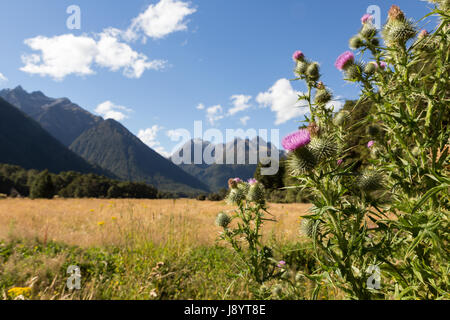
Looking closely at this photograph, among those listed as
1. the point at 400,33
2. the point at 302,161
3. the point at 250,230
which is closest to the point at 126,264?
the point at 250,230

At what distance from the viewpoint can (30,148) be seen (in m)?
180

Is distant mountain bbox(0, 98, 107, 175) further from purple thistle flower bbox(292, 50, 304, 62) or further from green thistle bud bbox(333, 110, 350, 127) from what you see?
green thistle bud bbox(333, 110, 350, 127)

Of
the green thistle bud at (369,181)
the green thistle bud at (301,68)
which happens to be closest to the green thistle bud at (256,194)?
the green thistle bud at (369,181)

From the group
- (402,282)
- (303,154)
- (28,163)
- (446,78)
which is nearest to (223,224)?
(303,154)

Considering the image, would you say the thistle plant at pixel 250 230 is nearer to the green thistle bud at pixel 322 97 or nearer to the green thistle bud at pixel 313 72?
the green thistle bud at pixel 322 97

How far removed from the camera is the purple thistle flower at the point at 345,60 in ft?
9.82

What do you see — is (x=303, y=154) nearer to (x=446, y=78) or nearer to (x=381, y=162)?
(x=381, y=162)

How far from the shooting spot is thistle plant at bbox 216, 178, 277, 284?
2227 millimetres

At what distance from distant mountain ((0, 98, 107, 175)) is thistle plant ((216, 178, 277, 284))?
670ft

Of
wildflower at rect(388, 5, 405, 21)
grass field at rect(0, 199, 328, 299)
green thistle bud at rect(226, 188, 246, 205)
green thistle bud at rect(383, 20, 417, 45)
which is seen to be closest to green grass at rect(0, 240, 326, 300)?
grass field at rect(0, 199, 328, 299)

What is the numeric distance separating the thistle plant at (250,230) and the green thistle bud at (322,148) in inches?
28.4

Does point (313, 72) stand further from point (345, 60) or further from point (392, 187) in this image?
point (392, 187)

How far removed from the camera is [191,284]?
176 inches
